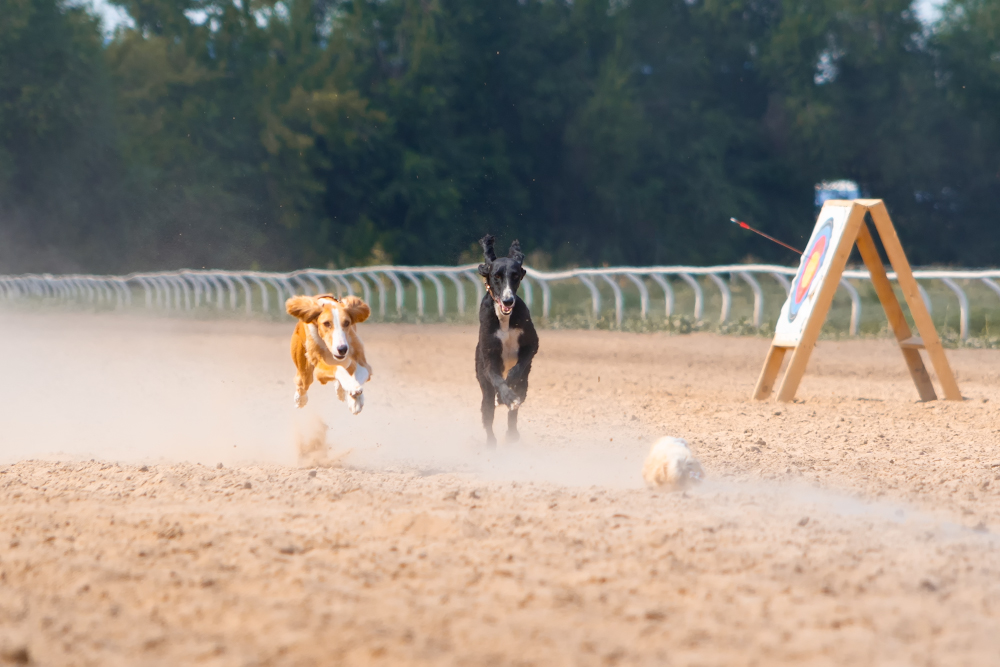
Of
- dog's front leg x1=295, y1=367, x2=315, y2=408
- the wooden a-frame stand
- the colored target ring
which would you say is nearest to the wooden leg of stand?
the wooden a-frame stand

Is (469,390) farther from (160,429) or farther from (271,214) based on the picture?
(271,214)

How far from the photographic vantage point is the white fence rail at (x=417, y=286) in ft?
51.8

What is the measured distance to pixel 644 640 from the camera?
3.04 meters

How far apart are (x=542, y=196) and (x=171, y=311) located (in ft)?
76.8

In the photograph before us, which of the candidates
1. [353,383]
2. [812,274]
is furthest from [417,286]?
[353,383]

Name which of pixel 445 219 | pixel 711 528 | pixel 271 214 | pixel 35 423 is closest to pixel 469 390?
pixel 35 423

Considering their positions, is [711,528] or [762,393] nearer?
[711,528]

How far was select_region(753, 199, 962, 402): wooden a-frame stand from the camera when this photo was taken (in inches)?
345

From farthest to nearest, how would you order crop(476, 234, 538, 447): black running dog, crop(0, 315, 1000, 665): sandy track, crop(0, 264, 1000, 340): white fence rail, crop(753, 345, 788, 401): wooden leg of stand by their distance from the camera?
crop(0, 264, 1000, 340): white fence rail, crop(753, 345, 788, 401): wooden leg of stand, crop(476, 234, 538, 447): black running dog, crop(0, 315, 1000, 665): sandy track

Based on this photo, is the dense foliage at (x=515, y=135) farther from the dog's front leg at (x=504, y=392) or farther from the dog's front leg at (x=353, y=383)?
the dog's front leg at (x=353, y=383)

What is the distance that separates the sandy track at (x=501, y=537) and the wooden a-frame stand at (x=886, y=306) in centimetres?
38

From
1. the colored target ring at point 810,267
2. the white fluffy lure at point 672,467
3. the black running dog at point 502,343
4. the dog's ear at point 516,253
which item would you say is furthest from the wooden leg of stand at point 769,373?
the white fluffy lure at point 672,467

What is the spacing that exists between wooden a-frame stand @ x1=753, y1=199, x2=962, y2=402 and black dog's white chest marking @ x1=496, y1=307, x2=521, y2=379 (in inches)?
103

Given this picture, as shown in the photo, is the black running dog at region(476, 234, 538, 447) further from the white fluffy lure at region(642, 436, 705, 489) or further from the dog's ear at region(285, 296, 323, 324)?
the white fluffy lure at region(642, 436, 705, 489)
